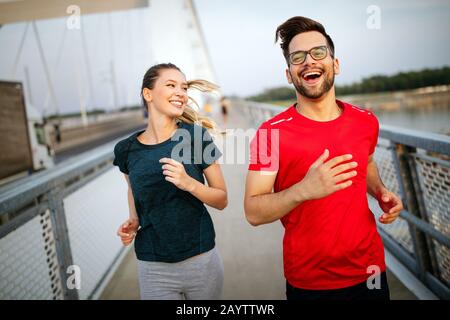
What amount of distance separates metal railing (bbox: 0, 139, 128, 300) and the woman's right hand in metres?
0.60

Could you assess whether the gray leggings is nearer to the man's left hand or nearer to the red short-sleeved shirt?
the red short-sleeved shirt

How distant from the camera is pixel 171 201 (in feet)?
6.07

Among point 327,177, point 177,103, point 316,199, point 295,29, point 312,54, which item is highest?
point 295,29

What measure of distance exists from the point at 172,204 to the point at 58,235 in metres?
1.22

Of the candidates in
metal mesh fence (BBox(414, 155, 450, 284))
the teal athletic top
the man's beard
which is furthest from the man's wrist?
metal mesh fence (BBox(414, 155, 450, 284))

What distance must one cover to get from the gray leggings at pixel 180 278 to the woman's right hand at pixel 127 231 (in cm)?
15

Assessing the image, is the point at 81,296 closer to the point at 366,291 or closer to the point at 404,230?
the point at 366,291

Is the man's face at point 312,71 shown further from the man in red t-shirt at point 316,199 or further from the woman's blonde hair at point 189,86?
the woman's blonde hair at point 189,86

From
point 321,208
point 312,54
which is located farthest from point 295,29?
point 321,208

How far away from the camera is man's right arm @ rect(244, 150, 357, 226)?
4.34 feet

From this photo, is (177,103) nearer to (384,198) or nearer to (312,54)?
(312,54)

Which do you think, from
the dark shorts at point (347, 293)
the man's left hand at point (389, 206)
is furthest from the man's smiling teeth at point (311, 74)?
the dark shorts at point (347, 293)

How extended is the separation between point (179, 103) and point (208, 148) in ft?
1.08

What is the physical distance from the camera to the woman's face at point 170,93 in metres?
1.91
